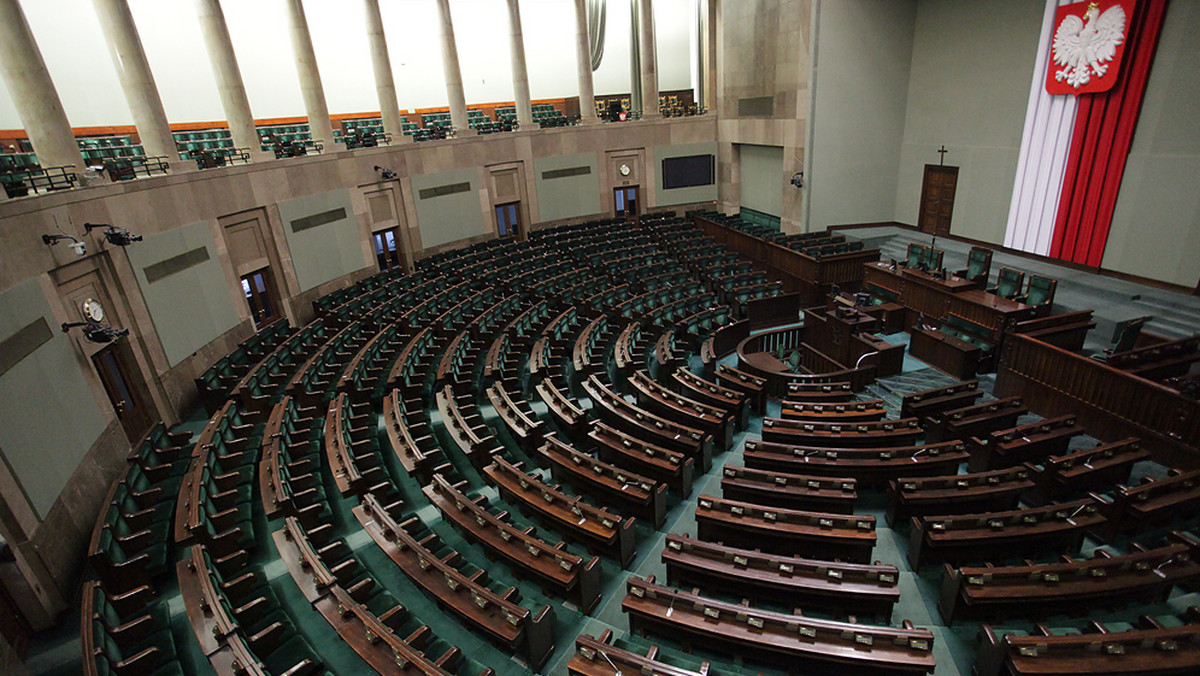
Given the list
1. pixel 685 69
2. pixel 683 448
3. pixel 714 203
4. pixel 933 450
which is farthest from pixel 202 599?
pixel 685 69

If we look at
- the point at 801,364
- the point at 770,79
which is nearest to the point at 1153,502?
the point at 801,364

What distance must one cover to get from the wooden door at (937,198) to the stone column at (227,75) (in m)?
15.6

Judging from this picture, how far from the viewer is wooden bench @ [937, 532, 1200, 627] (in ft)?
12.7

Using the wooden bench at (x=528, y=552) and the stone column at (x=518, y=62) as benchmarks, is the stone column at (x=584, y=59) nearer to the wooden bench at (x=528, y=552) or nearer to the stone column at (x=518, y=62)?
the stone column at (x=518, y=62)

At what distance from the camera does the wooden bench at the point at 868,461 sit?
5.45 meters

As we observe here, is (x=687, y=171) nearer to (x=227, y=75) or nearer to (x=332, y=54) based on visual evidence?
(x=332, y=54)

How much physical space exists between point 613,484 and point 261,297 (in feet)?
30.8

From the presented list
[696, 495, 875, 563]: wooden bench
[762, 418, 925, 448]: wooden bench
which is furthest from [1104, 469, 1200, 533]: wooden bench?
[696, 495, 875, 563]: wooden bench

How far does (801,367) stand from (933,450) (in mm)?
4200

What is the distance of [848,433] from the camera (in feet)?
19.9

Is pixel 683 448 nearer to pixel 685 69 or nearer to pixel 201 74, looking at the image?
pixel 201 74

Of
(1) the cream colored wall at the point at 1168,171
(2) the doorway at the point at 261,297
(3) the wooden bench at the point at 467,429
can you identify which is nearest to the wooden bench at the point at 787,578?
(3) the wooden bench at the point at 467,429

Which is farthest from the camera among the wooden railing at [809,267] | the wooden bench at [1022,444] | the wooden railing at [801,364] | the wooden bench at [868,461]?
the wooden railing at [809,267]

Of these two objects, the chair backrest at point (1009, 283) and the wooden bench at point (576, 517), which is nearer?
the wooden bench at point (576, 517)
